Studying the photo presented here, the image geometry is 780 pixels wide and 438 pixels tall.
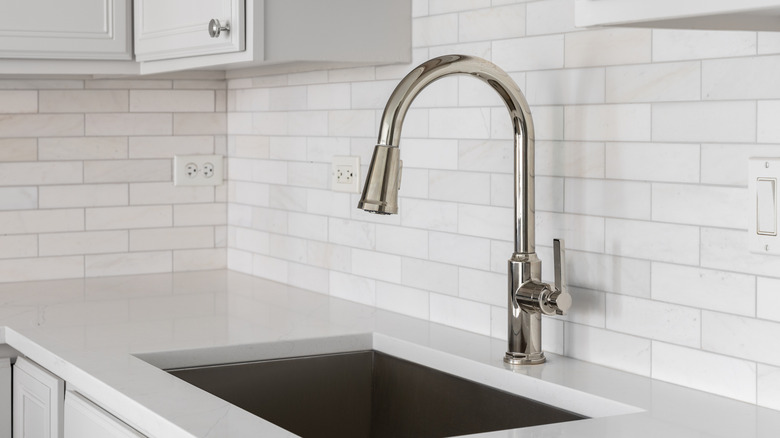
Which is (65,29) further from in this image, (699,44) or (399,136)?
(699,44)

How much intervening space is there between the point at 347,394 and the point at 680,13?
42.6 inches

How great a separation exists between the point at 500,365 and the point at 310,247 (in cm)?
91

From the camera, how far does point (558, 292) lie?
151 centimetres

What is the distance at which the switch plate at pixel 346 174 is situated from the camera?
86.9 inches

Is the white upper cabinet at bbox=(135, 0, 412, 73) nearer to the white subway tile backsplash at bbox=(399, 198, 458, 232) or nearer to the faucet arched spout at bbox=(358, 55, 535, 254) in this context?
the white subway tile backsplash at bbox=(399, 198, 458, 232)

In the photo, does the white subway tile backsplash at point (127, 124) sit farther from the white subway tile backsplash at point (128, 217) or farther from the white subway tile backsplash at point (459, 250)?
the white subway tile backsplash at point (459, 250)

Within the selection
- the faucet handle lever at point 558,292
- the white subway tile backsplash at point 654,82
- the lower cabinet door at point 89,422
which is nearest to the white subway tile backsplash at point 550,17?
the white subway tile backsplash at point 654,82

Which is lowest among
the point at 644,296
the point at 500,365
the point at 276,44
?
the point at 500,365

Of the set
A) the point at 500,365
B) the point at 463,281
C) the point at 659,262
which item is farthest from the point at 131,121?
the point at 659,262

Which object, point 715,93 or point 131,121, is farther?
point 131,121

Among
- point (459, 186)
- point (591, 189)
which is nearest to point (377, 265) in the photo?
point (459, 186)

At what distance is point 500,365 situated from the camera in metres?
1.59

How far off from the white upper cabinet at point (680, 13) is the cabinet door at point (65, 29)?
1563 mm

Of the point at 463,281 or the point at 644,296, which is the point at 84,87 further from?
the point at 644,296
